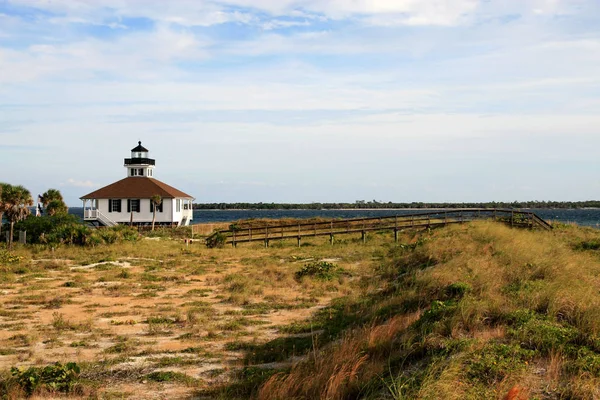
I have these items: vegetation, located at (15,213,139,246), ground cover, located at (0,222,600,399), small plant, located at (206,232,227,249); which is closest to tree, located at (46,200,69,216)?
vegetation, located at (15,213,139,246)

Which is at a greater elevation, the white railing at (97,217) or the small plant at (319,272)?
the white railing at (97,217)

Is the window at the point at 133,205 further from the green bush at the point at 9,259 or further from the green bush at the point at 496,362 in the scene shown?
the green bush at the point at 496,362

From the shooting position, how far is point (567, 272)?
43.3ft

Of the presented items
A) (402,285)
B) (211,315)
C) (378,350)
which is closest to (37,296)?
(211,315)

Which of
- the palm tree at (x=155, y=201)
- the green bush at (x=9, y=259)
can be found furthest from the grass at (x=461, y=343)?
the palm tree at (x=155, y=201)

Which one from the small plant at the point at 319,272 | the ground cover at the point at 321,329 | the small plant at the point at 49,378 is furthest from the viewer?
the small plant at the point at 319,272

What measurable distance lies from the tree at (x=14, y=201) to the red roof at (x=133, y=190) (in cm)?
1976

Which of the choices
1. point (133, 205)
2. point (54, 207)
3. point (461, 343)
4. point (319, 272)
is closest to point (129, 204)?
point (133, 205)

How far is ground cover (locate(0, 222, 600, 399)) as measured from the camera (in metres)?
7.46

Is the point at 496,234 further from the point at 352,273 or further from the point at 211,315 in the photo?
the point at 211,315

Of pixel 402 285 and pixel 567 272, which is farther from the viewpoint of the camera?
pixel 402 285

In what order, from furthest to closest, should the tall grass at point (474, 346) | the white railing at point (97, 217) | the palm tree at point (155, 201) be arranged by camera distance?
the white railing at point (97, 217) < the palm tree at point (155, 201) < the tall grass at point (474, 346)

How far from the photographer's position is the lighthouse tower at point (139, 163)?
5644 centimetres

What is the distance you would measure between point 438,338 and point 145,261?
22026 millimetres
